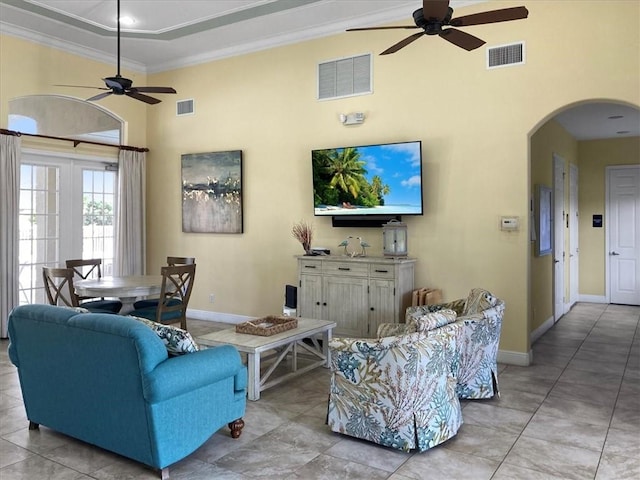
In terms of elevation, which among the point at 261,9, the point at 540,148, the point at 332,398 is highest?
the point at 261,9

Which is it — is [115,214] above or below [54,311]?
above

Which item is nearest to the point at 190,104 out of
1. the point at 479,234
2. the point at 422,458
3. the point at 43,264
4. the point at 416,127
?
the point at 43,264

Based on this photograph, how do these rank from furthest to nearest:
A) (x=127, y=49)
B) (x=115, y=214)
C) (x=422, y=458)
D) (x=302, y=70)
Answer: (x=115, y=214), (x=127, y=49), (x=302, y=70), (x=422, y=458)

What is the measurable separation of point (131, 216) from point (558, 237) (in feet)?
21.0

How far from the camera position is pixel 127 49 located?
7.12m

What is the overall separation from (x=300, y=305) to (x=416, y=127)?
2.41 meters

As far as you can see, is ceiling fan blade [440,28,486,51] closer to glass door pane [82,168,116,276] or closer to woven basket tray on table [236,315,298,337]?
woven basket tray on table [236,315,298,337]

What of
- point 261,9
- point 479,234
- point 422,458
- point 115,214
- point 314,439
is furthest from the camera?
point 115,214

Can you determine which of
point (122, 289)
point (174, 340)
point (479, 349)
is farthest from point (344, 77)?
point (174, 340)

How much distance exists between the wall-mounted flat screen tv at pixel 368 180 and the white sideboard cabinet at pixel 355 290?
63cm

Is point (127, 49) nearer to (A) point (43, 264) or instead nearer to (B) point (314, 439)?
(A) point (43, 264)

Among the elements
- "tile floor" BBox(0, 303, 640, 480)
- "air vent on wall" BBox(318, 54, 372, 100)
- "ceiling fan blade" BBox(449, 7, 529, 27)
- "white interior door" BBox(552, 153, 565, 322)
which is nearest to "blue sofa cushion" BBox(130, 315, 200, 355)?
"tile floor" BBox(0, 303, 640, 480)

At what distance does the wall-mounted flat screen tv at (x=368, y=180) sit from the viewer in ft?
18.2

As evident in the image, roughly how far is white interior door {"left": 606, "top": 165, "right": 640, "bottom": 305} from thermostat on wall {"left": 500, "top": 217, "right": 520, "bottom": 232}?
5360 millimetres
